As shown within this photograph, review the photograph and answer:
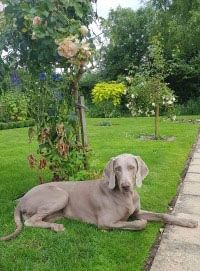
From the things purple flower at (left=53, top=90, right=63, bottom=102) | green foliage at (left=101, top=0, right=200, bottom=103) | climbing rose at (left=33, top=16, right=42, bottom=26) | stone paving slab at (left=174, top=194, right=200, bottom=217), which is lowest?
stone paving slab at (left=174, top=194, right=200, bottom=217)

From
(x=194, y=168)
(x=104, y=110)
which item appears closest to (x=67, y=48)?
(x=194, y=168)

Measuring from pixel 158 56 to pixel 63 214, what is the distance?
700cm

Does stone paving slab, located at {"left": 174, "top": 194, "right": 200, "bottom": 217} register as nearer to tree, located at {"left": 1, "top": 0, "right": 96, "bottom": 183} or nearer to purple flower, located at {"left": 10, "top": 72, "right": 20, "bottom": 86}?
tree, located at {"left": 1, "top": 0, "right": 96, "bottom": 183}

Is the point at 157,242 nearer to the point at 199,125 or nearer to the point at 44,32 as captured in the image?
the point at 44,32

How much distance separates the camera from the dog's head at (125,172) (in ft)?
13.2

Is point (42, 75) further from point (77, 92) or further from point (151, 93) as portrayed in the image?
point (151, 93)

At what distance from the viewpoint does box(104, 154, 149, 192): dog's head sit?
13.2ft

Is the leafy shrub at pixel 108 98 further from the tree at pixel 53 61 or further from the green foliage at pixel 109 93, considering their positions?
the tree at pixel 53 61

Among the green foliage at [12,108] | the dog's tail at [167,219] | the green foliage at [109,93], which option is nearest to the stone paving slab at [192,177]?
the dog's tail at [167,219]

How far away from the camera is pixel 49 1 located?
4.56m

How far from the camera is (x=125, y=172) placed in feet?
13.3

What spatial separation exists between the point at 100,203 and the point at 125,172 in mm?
418

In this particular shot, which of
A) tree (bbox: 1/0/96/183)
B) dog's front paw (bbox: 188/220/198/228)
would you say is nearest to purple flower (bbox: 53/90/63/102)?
tree (bbox: 1/0/96/183)

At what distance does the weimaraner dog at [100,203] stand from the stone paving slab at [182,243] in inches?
8.1
